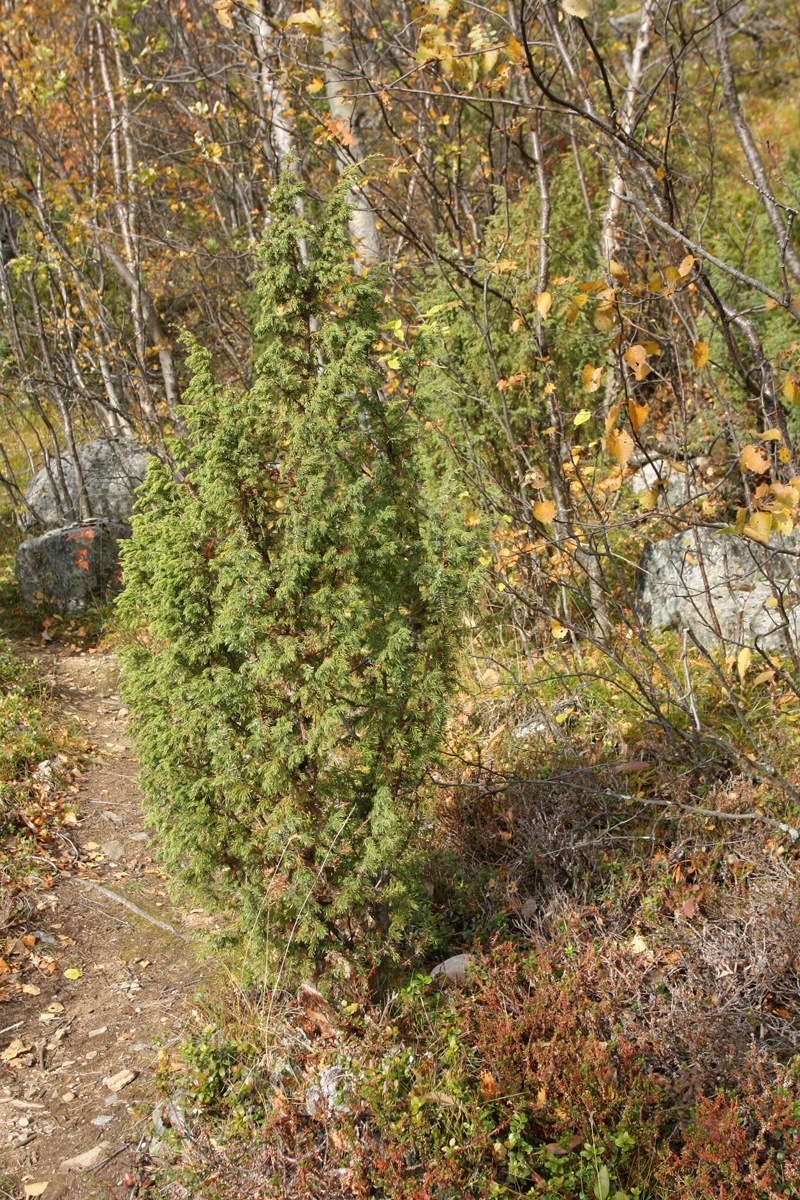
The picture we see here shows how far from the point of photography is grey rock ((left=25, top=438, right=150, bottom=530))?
9.81 metres

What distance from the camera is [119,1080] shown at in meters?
3.59

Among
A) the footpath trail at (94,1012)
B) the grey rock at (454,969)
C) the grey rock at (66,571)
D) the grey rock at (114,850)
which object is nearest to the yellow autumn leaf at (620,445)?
the grey rock at (454,969)

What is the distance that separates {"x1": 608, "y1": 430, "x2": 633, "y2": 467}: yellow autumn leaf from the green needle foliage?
2.98ft

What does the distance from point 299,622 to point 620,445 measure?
4.18ft

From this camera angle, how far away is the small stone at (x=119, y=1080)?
3.56 metres

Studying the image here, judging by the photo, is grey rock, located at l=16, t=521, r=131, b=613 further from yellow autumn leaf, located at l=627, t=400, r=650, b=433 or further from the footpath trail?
yellow autumn leaf, located at l=627, t=400, r=650, b=433

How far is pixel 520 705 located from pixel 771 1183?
2.91 metres

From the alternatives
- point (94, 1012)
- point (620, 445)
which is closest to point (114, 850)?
point (94, 1012)

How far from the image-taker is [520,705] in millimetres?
5371

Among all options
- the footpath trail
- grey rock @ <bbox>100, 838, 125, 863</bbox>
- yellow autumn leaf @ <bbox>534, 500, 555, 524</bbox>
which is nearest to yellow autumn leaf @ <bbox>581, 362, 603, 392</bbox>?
yellow autumn leaf @ <bbox>534, 500, 555, 524</bbox>

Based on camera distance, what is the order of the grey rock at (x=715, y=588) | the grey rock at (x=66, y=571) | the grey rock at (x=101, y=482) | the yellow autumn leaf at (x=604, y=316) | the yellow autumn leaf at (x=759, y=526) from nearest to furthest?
the yellow autumn leaf at (x=759, y=526), the yellow autumn leaf at (x=604, y=316), the grey rock at (x=715, y=588), the grey rock at (x=66, y=571), the grey rock at (x=101, y=482)

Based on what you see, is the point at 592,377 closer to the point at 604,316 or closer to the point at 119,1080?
the point at 604,316

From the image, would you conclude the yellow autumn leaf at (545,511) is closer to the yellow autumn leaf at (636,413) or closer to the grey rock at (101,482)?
the yellow autumn leaf at (636,413)

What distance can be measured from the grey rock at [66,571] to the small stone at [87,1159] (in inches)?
241
